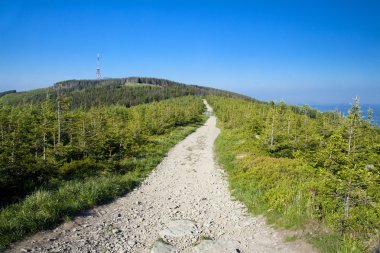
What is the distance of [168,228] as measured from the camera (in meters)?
8.86

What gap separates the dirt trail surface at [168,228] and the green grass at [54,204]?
14.2 inches

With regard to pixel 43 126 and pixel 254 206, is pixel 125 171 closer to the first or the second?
pixel 43 126

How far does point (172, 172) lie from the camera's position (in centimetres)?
1672

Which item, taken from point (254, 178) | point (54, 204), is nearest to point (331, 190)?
A: point (254, 178)

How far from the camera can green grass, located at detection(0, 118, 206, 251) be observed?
24.8 ft

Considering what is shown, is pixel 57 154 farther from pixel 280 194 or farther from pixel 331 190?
pixel 331 190

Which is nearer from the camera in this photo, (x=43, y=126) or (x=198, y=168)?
(x=43, y=126)

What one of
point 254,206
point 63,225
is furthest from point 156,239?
point 254,206

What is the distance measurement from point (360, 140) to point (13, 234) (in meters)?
12.4

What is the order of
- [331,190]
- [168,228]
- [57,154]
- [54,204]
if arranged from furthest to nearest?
[57,154] < [54,204] < [168,228] < [331,190]

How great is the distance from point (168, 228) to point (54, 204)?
4.04 m

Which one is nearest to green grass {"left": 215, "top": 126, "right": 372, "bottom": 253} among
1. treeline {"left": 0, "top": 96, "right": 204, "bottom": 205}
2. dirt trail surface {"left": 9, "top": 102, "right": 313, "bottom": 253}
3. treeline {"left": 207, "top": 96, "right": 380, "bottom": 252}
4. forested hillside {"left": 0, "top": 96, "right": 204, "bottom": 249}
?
treeline {"left": 207, "top": 96, "right": 380, "bottom": 252}

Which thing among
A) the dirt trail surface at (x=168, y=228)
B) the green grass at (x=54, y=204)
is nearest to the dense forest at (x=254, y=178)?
the green grass at (x=54, y=204)

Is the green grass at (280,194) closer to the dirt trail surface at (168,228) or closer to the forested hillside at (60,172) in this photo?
the dirt trail surface at (168,228)
